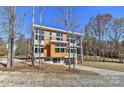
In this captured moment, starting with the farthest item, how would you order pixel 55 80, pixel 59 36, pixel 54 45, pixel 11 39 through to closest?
pixel 54 45, pixel 59 36, pixel 11 39, pixel 55 80

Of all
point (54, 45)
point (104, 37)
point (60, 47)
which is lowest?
point (60, 47)

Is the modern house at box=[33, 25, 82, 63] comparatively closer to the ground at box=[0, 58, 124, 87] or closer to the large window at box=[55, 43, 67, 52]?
the large window at box=[55, 43, 67, 52]

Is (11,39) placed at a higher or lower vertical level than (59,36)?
lower

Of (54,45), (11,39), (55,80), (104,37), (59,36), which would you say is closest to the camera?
(55,80)

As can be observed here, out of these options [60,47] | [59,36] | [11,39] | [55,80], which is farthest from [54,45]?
[55,80]

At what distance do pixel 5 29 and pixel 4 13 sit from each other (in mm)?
645

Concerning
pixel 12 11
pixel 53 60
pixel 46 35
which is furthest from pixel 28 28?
pixel 53 60

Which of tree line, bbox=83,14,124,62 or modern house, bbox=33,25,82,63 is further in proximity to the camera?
modern house, bbox=33,25,82,63

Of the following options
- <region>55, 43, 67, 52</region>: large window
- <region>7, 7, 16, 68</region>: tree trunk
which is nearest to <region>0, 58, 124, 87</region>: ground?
<region>7, 7, 16, 68</region>: tree trunk

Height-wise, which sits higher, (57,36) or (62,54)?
(57,36)

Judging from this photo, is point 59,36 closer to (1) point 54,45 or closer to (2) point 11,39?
(1) point 54,45
